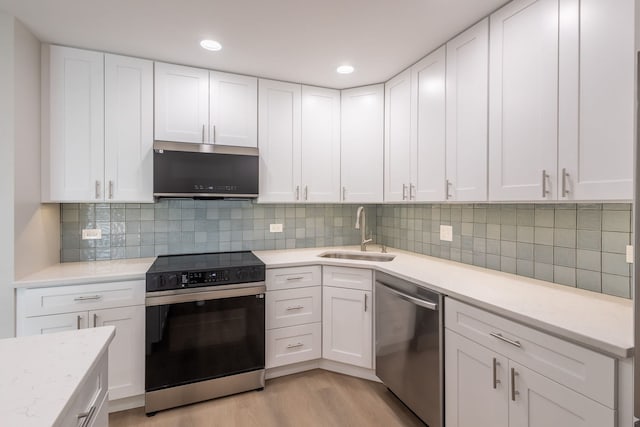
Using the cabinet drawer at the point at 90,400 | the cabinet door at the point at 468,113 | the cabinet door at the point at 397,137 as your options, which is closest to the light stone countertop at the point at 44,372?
the cabinet drawer at the point at 90,400

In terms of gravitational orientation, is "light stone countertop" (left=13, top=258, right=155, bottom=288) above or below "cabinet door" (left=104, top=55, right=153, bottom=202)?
below

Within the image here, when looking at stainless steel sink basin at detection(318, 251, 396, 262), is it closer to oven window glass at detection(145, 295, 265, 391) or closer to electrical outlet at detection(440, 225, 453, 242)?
electrical outlet at detection(440, 225, 453, 242)

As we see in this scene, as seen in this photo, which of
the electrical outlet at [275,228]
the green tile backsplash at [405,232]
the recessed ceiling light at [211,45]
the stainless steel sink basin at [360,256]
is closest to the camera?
the green tile backsplash at [405,232]

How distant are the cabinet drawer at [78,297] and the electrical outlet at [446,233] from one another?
2.20 metres

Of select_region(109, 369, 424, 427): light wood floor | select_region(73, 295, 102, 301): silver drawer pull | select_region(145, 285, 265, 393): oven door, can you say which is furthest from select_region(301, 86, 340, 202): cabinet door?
select_region(73, 295, 102, 301): silver drawer pull

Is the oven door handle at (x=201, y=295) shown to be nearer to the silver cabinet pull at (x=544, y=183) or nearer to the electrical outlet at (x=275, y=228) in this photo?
the electrical outlet at (x=275, y=228)

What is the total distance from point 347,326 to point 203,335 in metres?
1.03

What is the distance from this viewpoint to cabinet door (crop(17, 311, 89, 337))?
1.85 metres

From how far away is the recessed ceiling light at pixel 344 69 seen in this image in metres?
2.45

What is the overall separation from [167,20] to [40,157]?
1229mm

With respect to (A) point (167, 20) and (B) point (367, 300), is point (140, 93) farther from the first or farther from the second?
(B) point (367, 300)

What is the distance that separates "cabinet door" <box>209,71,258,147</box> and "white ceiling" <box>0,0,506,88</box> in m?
0.13

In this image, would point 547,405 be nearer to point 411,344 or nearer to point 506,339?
point 506,339

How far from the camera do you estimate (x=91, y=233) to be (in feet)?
8.01
